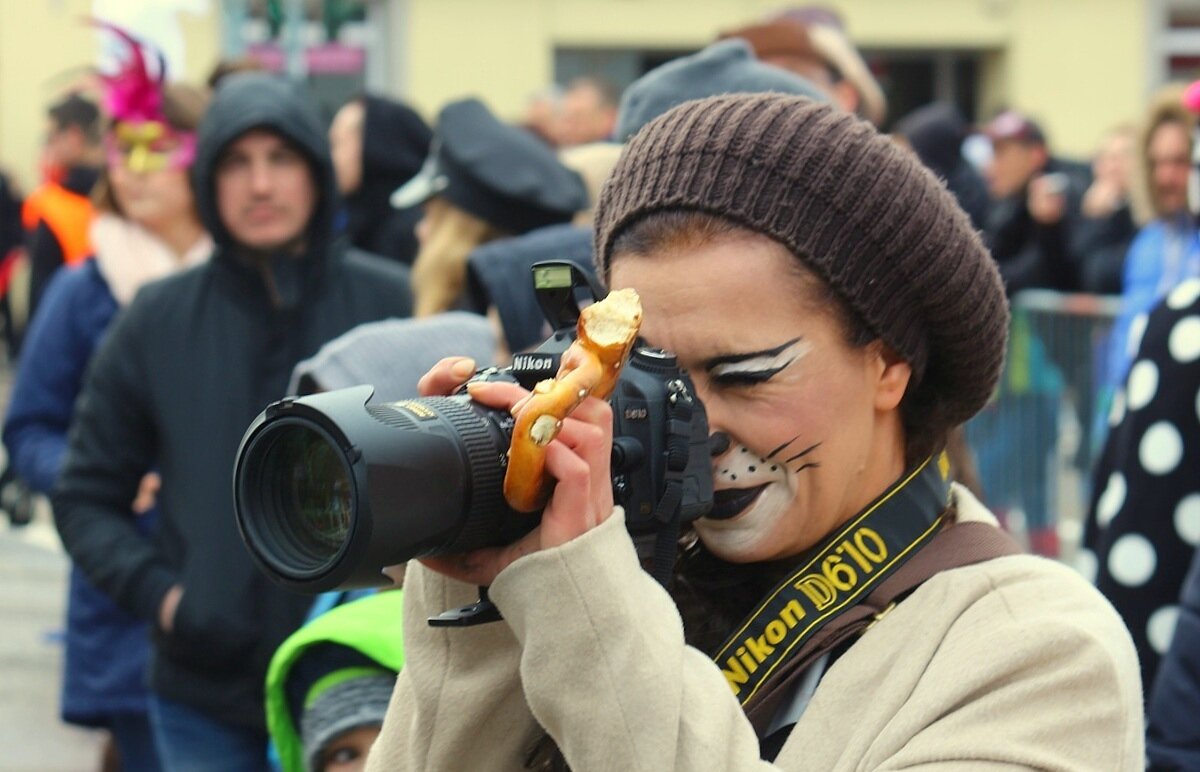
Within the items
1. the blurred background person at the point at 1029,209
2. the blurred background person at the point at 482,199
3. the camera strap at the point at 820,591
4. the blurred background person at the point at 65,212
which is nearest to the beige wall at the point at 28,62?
the blurred background person at the point at 65,212

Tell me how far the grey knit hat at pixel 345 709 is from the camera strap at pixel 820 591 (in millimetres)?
→ 873

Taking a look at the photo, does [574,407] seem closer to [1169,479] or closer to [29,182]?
[1169,479]

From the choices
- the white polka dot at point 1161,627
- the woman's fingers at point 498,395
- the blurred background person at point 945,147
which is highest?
the woman's fingers at point 498,395

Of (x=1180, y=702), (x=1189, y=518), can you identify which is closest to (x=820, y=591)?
(x=1180, y=702)

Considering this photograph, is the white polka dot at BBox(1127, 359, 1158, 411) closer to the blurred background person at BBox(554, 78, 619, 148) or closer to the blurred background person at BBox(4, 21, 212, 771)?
the blurred background person at BBox(4, 21, 212, 771)

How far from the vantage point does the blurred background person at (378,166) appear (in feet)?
20.4

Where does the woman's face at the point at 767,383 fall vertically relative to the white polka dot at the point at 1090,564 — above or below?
above

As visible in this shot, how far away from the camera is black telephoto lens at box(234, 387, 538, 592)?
4.82 feet

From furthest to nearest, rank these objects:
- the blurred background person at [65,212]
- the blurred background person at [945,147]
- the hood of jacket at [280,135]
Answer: the blurred background person at [65,212] → the blurred background person at [945,147] → the hood of jacket at [280,135]

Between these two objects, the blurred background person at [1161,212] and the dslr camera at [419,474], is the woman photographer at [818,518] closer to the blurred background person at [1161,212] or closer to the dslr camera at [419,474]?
the dslr camera at [419,474]

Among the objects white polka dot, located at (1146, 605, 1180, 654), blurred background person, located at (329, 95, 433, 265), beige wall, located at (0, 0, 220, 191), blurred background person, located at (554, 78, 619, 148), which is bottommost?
beige wall, located at (0, 0, 220, 191)

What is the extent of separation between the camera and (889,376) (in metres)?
1.81

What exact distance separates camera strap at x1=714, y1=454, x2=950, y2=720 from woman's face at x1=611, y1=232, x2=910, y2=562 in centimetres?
4

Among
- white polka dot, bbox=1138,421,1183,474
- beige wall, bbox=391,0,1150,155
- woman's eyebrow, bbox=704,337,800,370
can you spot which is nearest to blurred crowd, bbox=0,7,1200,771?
white polka dot, bbox=1138,421,1183,474
